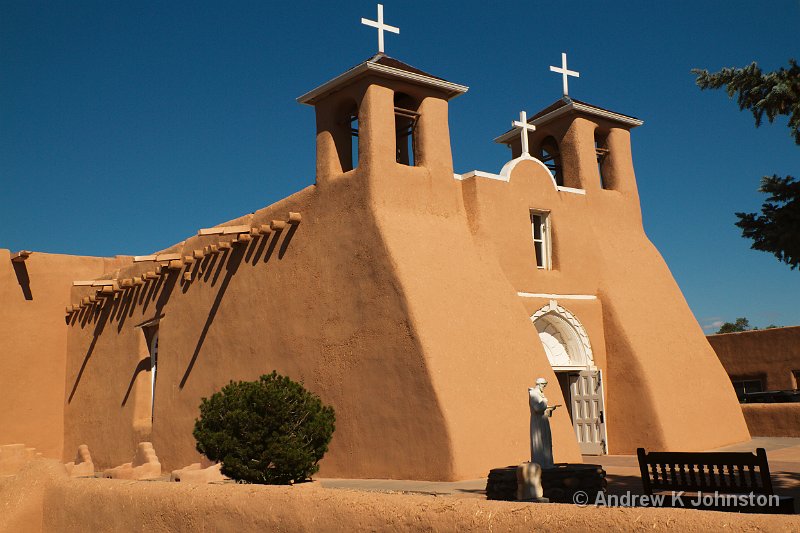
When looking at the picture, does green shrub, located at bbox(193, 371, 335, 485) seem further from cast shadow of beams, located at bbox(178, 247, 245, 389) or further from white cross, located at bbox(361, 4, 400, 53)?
white cross, located at bbox(361, 4, 400, 53)

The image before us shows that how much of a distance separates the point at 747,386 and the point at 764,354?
1.24 m

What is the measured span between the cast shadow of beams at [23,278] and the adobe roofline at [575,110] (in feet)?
45.6

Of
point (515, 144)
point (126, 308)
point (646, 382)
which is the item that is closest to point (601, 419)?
point (646, 382)

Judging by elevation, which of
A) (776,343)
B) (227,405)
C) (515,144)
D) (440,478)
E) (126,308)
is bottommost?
(440,478)

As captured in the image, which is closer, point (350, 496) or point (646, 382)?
point (350, 496)

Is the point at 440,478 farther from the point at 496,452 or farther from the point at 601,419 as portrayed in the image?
the point at 601,419

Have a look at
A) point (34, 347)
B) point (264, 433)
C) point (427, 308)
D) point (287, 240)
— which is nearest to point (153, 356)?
point (34, 347)

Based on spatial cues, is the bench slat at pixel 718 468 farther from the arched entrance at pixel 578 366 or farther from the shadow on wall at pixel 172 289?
the shadow on wall at pixel 172 289

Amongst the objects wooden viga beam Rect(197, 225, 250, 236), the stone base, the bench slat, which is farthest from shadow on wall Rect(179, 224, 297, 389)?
the bench slat

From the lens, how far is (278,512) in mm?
6539

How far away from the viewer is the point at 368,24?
1516 centimetres

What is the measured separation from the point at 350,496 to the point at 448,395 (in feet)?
20.2

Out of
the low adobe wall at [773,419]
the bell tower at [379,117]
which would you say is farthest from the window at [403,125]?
the low adobe wall at [773,419]

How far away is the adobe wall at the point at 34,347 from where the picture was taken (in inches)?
861
